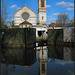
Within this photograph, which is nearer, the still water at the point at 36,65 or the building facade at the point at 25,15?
the still water at the point at 36,65

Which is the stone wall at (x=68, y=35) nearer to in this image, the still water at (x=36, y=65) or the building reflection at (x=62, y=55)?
the building reflection at (x=62, y=55)

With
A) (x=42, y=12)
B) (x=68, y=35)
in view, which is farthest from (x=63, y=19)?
(x=68, y=35)

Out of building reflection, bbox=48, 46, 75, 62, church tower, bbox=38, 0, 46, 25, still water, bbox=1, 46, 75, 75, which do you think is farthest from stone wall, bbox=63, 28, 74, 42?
church tower, bbox=38, 0, 46, 25

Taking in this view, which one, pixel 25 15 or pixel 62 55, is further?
pixel 25 15

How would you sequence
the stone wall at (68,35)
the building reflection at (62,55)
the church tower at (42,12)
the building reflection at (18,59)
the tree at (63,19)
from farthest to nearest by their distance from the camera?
the church tower at (42,12) → the tree at (63,19) → the stone wall at (68,35) → the building reflection at (62,55) → the building reflection at (18,59)

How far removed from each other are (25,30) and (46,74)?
27.0ft

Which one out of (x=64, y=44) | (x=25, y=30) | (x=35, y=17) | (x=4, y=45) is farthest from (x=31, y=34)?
(x=35, y=17)

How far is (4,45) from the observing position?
12109 mm

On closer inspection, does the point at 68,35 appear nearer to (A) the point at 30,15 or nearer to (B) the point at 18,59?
(B) the point at 18,59

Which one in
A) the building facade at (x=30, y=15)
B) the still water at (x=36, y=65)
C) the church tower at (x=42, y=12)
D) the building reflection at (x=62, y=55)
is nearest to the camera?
the still water at (x=36, y=65)

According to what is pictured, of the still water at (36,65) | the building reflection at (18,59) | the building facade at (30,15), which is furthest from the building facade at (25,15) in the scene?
the still water at (36,65)

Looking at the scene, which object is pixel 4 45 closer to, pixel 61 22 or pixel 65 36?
pixel 65 36

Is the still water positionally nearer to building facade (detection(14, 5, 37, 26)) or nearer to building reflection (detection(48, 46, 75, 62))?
building reflection (detection(48, 46, 75, 62))

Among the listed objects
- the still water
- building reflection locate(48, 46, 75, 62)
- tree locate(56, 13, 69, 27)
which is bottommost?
the still water
